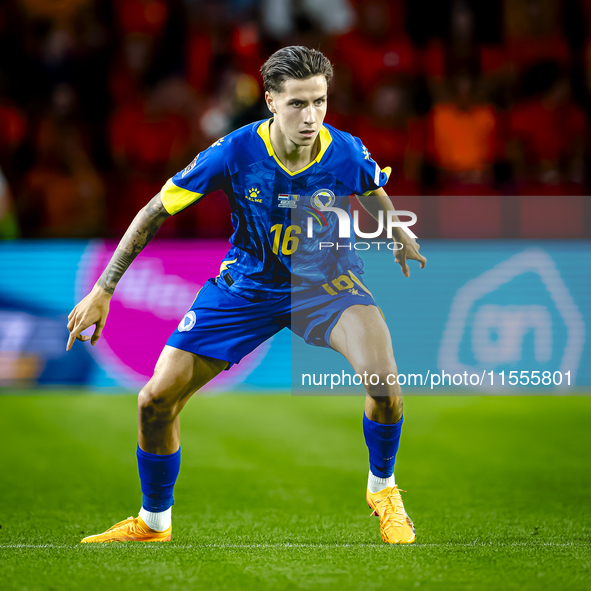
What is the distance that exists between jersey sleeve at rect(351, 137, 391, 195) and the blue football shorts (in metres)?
0.36

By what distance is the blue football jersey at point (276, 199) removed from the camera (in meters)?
3.08

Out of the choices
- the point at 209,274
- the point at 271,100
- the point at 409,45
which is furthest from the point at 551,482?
the point at 409,45

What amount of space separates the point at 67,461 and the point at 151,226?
6.43 feet

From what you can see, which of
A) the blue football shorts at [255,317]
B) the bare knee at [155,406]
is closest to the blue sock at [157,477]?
the bare knee at [155,406]

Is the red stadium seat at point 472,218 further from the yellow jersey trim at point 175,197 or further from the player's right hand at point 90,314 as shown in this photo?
the player's right hand at point 90,314

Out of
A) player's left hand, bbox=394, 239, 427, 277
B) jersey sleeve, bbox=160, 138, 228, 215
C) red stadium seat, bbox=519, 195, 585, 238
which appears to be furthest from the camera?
red stadium seat, bbox=519, 195, 585, 238

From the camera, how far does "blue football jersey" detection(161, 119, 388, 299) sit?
3.08 m

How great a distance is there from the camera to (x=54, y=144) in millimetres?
7230

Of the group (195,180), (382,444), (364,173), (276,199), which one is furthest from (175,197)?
(382,444)

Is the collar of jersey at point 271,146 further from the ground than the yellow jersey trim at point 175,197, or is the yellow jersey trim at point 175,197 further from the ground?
the collar of jersey at point 271,146

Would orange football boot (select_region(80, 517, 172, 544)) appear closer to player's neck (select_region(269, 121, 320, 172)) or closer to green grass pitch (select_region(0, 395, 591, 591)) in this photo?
green grass pitch (select_region(0, 395, 591, 591))

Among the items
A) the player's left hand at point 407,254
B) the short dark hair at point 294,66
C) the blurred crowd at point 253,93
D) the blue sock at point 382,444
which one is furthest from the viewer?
the blurred crowd at point 253,93

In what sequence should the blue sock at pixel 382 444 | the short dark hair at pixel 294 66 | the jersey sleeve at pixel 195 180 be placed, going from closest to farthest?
the short dark hair at pixel 294 66, the jersey sleeve at pixel 195 180, the blue sock at pixel 382 444

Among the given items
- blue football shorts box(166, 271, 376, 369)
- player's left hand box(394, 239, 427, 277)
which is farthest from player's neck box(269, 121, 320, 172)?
player's left hand box(394, 239, 427, 277)
